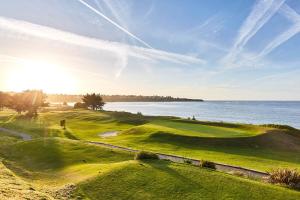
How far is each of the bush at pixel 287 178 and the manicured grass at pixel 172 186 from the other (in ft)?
4.33

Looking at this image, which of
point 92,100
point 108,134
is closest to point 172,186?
point 108,134

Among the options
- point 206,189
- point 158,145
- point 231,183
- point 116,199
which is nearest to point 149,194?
point 116,199

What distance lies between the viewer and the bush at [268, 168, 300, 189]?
73.9ft

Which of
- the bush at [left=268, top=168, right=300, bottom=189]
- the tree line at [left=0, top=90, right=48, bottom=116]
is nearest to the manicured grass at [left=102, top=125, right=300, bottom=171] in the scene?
the bush at [left=268, top=168, right=300, bottom=189]


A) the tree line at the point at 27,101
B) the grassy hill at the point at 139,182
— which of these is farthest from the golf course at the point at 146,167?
the tree line at the point at 27,101

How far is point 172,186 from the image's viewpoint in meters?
22.3

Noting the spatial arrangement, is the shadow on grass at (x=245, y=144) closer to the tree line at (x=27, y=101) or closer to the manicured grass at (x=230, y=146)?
the manicured grass at (x=230, y=146)

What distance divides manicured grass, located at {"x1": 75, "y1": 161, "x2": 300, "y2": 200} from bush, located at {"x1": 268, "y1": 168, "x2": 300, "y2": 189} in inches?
52.0

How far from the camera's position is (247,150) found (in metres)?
47.7

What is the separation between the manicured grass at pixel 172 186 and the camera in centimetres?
2091

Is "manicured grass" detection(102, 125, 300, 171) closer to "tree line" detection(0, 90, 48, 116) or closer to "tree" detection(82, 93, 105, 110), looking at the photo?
"tree line" detection(0, 90, 48, 116)

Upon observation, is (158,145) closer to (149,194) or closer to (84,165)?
(84,165)

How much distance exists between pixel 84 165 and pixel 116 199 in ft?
35.7

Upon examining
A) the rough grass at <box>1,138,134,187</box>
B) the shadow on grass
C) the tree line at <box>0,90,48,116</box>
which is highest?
the tree line at <box>0,90,48,116</box>
